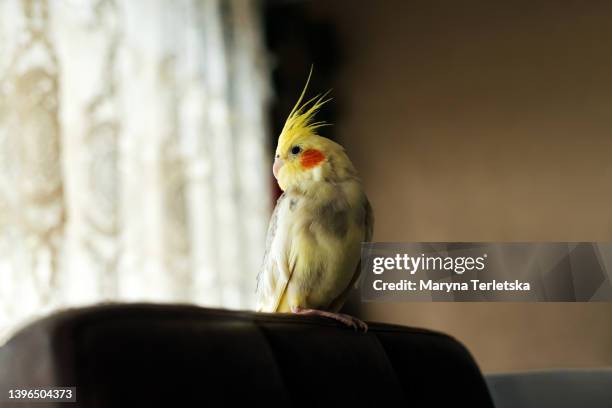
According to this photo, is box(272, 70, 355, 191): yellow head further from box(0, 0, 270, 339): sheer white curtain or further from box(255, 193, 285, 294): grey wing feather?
box(0, 0, 270, 339): sheer white curtain

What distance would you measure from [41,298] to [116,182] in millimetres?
331

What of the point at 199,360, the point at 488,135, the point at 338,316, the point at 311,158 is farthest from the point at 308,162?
the point at 488,135

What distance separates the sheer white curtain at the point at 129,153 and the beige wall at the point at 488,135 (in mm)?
638

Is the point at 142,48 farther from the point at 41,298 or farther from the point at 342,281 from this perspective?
the point at 342,281

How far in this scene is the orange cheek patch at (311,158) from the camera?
596 millimetres

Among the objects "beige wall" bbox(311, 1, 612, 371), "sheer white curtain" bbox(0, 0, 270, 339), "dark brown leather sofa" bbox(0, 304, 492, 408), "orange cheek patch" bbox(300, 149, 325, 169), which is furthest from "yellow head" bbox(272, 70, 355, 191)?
"beige wall" bbox(311, 1, 612, 371)

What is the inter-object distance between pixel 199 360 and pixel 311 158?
0.90ft

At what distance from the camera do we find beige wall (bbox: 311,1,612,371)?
2.80 meters

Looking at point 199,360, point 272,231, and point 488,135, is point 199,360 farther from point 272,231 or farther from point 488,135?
point 488,135

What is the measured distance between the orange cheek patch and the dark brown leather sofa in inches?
5.2

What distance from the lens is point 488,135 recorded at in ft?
9.64

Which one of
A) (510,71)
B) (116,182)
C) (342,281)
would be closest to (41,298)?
(116,182)

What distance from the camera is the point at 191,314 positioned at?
1.22ft

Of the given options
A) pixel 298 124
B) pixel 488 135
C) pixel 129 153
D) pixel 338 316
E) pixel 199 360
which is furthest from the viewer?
pixel 488 135
